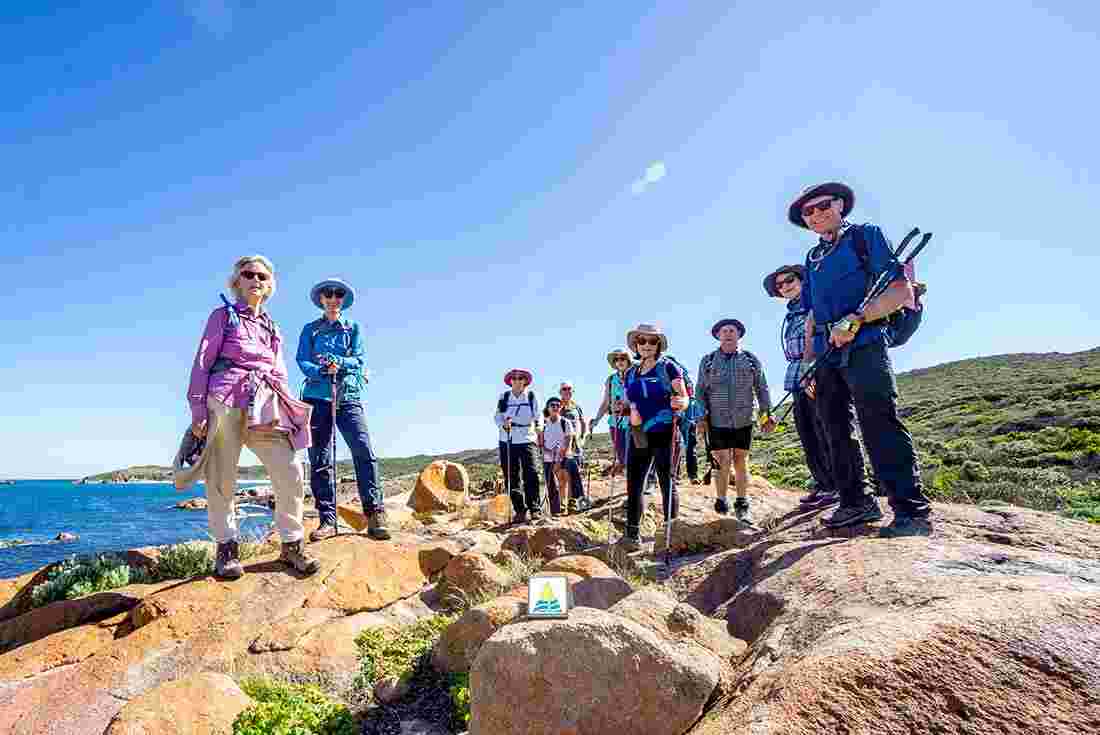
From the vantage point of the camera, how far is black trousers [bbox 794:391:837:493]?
6246mm

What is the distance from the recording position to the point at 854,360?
12.9ft

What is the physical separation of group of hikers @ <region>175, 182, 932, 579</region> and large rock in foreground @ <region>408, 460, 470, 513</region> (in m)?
8.82

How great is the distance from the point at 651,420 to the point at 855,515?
1.93 meters

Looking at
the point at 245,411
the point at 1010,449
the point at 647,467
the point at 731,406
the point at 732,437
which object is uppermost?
the point at 245,411

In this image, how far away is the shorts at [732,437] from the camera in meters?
6.46

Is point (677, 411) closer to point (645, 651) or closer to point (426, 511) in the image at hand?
point (645, 651)

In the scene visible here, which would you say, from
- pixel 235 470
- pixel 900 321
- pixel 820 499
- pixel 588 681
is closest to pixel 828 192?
pixel 900 321

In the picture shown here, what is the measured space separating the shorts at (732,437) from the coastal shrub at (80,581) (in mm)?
6221

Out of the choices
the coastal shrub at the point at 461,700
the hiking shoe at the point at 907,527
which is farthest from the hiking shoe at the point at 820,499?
the coastal shrub at the point at 461,700

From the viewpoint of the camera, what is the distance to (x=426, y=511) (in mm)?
14273

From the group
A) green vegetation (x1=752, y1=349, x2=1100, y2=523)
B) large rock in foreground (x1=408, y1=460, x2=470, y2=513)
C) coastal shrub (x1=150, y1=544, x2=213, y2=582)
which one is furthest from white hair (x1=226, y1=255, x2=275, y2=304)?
large rock in foreground (x1=408, y1=460, x2=470, y2=513)

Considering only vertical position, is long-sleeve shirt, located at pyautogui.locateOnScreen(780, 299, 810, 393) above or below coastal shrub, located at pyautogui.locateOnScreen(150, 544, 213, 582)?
above

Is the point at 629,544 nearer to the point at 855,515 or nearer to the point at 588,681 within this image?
the point at 855,515

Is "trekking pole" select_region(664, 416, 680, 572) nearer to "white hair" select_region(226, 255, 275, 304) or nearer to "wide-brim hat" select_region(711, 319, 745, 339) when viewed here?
"wide-brim hat" select_region(711, 319, 745, 339)
